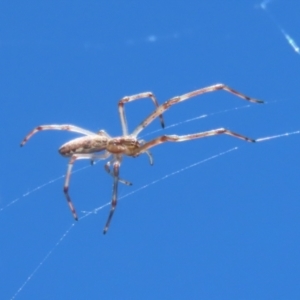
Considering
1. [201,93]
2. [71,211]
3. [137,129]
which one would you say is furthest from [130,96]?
[71,211]

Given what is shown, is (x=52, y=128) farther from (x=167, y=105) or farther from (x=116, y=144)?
(x=167, y=105)

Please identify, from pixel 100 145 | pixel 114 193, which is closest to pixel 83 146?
pixel 100 145

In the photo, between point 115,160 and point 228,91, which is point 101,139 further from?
point 228,91

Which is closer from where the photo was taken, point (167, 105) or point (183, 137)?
point (183, 137)

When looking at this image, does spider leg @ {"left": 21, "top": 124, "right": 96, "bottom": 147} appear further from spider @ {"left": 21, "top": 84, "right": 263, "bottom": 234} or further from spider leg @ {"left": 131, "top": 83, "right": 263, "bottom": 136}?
spider leg @ {"left": 131, "top": 83, "right": 263, "bottom": 136}

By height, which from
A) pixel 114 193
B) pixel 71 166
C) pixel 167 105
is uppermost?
pixel 167 105

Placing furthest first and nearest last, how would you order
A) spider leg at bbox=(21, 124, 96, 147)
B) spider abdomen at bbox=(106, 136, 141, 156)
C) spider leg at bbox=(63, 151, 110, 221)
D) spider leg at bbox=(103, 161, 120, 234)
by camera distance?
spider leg at bbox=(21, 124, 96, 147) → spider abdomen at bbox=(106, 136, 141, 156) → spider leg at bbox=(63, 151, 110, 221) → spider leg at bbox=(103, 161, 120, 234)

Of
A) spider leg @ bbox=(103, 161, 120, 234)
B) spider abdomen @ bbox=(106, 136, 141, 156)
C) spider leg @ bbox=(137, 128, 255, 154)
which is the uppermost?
spider abdomen @ bbox=(106, 136, 141, 156)

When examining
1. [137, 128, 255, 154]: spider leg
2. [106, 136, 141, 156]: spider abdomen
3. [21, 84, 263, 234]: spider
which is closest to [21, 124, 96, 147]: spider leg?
[21, 84, 263, 234]: spider
